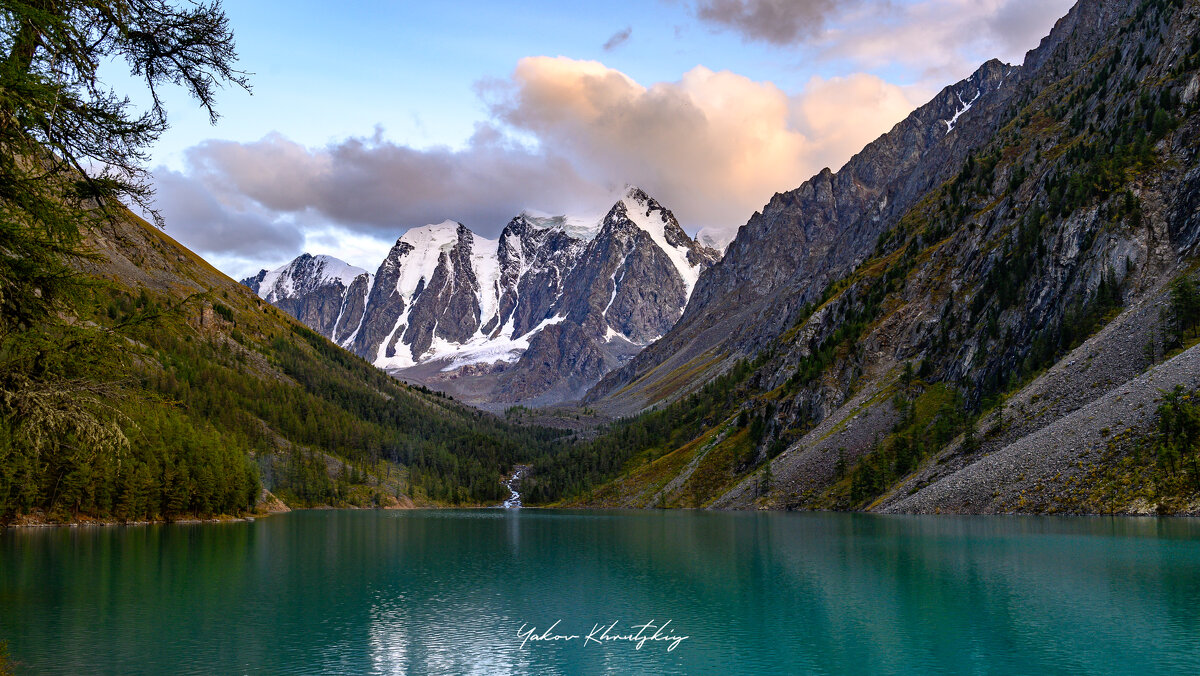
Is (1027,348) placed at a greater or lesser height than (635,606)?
greater

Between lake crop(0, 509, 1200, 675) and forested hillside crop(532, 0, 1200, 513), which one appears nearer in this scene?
lake crop(0, 509, 1200, 675)

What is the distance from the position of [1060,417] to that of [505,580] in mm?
72301

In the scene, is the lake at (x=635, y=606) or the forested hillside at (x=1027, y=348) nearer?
the lake at (x=635, y=606)

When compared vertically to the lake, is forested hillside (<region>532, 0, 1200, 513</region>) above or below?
above

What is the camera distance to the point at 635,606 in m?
43.3

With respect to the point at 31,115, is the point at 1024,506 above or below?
below

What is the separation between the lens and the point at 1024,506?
84438 millimetres

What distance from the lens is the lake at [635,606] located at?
31250 millimetres

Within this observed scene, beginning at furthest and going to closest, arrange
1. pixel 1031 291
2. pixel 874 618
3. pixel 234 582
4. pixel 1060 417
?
pixel 1031 291 → pixel 1060 417 → pixel 234 582 → pixel 874 618

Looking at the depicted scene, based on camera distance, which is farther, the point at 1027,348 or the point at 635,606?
the point at 1027,348

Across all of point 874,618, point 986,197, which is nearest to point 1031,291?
point 986,197

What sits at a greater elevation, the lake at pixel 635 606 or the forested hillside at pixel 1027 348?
the forested hillside at pixel 1027 348

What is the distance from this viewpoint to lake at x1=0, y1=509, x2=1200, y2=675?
31250 millimetres

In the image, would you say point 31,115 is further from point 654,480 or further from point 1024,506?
point 654,480
